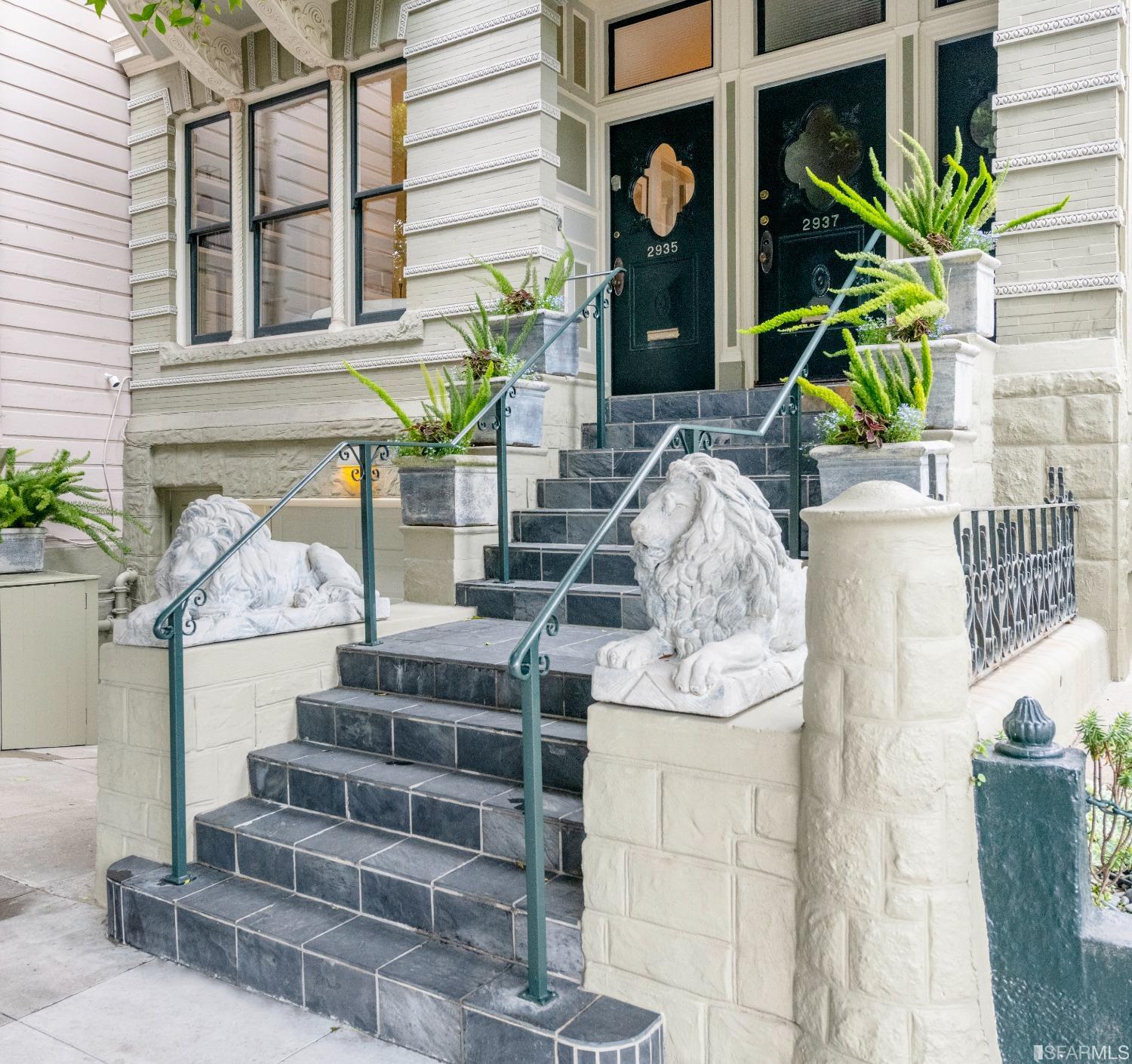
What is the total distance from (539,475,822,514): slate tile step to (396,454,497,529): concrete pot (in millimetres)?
278

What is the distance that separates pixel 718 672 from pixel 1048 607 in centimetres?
249

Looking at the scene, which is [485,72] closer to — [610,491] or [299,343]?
[299,343]

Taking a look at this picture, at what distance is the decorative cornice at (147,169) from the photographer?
348 inches

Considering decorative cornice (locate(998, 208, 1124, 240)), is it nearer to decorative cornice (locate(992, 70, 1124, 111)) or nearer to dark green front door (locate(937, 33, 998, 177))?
decorative cornice (locate(992, 70, 1124, 111))

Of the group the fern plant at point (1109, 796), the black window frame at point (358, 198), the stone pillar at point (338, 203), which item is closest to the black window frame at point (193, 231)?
the stone pillar at point (338, 203)

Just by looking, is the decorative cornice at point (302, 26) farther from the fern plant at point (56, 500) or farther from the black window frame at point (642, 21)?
the fern plant at point (56, 500)

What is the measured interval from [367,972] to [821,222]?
574cm

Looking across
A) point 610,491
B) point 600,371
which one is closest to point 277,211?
point 600,371

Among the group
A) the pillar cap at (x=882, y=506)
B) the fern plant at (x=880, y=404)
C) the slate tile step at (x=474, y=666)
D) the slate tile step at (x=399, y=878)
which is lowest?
the slate tile step at (x=399, y=878)

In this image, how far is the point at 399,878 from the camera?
3115 mm

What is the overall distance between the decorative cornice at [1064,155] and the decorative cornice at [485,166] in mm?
2955

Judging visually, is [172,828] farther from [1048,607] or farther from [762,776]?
[1048,607]

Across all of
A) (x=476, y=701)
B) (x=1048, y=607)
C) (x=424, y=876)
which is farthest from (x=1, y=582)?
(x=1048, y=607)

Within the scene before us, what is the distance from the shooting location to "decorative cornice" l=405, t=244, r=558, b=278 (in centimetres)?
678
